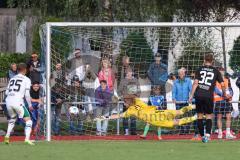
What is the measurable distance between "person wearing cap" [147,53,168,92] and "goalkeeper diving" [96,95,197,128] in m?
1.43

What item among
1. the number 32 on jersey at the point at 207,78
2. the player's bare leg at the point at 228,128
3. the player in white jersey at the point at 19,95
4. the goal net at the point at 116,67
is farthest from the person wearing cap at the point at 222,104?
the player in white jersey at the point at 19,95

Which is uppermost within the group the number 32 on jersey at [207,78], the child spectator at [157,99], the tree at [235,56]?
the tree at [235,56]

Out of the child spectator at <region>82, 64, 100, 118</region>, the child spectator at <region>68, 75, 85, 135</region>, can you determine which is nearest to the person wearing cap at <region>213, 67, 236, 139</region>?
the child spectator at <region>82, 64, 100, 118</region>

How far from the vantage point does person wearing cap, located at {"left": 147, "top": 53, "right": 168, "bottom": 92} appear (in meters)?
22.5

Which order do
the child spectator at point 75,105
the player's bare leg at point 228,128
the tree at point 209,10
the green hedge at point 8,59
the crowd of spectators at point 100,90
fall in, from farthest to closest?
the green hedge at point 8,59, the tree at point 209,10, the child spectator at point 75,105, the crowd of spectators at point 100,90, the player's bare leg at point 228,128

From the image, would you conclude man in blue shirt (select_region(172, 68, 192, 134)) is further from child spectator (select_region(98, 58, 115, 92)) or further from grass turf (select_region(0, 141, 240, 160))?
grass turf (select_region(0, 141, 240, 160))

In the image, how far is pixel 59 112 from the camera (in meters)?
22.6

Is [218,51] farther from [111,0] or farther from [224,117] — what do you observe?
[111,0]

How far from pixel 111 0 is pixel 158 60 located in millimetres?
4918

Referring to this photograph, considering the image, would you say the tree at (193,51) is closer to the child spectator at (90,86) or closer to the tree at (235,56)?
the tree at (235,56)

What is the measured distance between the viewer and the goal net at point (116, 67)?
22562 millimetres

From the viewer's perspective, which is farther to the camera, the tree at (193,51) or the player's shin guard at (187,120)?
the tree at (193,51)

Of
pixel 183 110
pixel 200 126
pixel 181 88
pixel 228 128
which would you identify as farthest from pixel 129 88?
pixel 200 126

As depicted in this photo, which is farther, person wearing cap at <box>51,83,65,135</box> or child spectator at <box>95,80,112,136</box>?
child spectator at <box>95,80,112,136</box>
